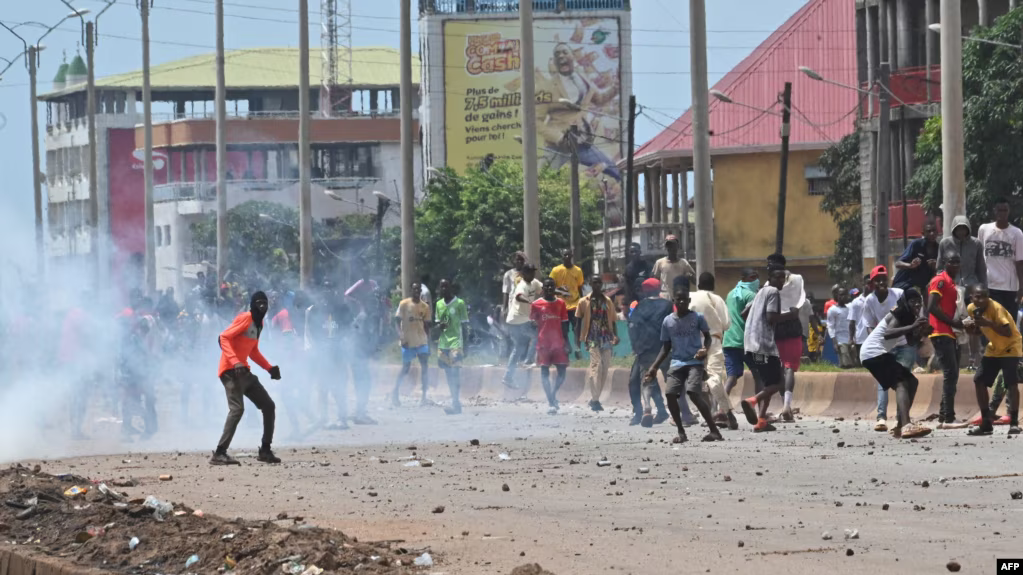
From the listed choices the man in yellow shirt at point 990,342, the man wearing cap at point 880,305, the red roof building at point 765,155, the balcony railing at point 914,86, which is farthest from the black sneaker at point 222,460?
the red roof building at point 765,155

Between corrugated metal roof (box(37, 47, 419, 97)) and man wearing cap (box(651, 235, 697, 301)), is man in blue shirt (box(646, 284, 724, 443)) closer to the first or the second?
man wearing cap (box(651, 235, 697, 301))

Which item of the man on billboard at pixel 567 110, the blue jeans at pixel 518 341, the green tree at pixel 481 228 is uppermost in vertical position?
the man on billboard at pixel 567 110

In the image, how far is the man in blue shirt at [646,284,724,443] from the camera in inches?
650

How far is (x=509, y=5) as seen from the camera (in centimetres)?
8856

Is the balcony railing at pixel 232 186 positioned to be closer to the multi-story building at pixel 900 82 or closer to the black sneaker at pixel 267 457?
the multi-story building at pixel 900 82

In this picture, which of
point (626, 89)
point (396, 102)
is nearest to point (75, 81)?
point (396, 102)

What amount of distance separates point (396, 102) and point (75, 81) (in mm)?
23415

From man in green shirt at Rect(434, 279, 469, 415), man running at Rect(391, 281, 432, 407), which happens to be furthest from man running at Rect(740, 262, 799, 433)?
man running at Rect(391, 281, 432, 407)

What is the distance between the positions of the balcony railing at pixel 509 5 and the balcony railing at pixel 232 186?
20188 millimetres

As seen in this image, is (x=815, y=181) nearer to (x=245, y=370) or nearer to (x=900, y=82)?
(x=900, y=82)

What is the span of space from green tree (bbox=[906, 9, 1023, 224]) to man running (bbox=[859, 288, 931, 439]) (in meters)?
19.4

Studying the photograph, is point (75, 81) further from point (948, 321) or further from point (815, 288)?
point (948, 321)

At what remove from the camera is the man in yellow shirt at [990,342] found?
15.6 metres

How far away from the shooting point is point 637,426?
63.6 ft
